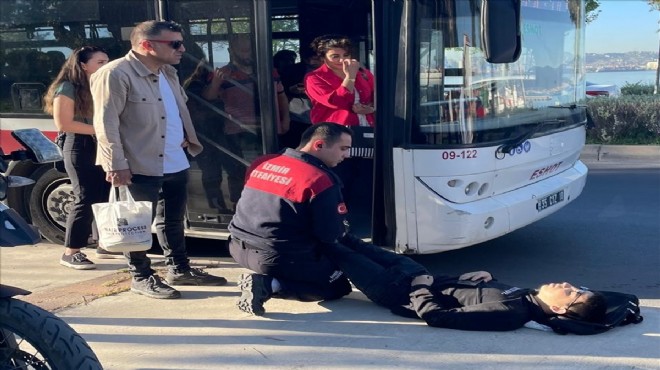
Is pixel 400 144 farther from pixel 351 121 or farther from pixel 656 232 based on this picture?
pixel 656 232

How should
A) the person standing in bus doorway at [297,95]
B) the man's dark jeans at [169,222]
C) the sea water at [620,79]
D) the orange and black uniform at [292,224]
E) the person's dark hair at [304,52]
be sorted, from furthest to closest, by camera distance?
the sea water at [620,79], the person's dark hair at [304,52], the person standing in bus doorway at [297,95], the man's dark jeans at [169,222], the orange and black uniform at [292,224]

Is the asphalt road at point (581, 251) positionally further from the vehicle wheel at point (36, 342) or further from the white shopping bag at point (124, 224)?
the vehicle wheel at point (36, 342)

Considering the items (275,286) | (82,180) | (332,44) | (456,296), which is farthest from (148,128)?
(456,296)

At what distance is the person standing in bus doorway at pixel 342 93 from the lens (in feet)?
20.5

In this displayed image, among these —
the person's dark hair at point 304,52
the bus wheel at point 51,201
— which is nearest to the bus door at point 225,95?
the bus wheel at point 51,201

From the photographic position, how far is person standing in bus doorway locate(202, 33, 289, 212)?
19.5 ft

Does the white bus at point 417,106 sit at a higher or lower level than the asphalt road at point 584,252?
higher

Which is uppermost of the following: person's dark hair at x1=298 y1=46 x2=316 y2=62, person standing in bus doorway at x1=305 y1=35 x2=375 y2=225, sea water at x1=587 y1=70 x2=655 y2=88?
person's dark hair at x1=298 y1=46 x2=316 y2=62

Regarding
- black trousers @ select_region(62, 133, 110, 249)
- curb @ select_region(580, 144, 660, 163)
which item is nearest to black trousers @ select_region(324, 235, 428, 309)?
black trousers @ select_region(62, 133, 110, 249)

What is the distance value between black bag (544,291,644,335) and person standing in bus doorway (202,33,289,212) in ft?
8.55

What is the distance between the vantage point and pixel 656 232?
740 centimetres

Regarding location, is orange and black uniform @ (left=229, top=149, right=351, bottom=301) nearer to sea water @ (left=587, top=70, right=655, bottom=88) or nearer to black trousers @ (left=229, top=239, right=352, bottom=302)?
black trousers @ (left=229, top=239, right=352, bottom=302)

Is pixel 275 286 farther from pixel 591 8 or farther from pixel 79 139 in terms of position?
pixel 591 8

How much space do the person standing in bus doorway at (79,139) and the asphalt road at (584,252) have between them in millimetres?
2667
